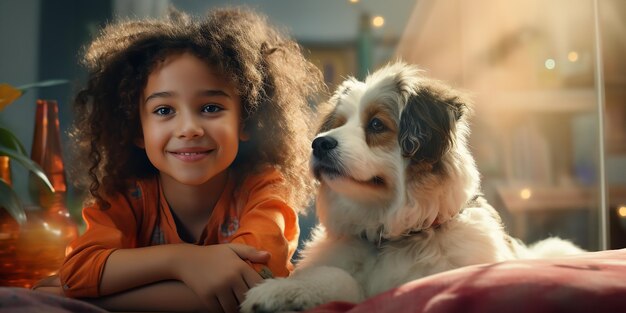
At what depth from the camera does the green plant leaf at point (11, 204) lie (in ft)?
5.51

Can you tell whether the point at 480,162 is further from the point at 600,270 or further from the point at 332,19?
the point at 600,270

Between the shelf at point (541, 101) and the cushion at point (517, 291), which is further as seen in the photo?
the shelf at point (541, 101)

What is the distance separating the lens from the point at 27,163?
1771 millimetres

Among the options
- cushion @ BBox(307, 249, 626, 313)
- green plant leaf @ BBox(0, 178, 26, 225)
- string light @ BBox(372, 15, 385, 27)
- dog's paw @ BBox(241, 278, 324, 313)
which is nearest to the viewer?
cushion @ BBox(307, 249, 626, 313)

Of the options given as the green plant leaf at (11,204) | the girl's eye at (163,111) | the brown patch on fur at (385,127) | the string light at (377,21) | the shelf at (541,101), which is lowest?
the green plant leaf at (11,204)

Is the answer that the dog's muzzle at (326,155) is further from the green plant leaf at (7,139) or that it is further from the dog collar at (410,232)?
the green plant leaf at (7,139)

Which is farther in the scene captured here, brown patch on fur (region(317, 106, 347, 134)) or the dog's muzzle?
brown patch on fur (region(317, 106, 347, 134))

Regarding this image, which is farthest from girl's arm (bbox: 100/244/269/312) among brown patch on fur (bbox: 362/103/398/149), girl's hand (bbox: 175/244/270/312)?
brown patch on fur (bbox: 362/103/398/149)

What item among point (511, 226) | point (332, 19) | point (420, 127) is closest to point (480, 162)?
point (511, 226)

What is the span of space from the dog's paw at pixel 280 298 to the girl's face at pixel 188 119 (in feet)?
1.20

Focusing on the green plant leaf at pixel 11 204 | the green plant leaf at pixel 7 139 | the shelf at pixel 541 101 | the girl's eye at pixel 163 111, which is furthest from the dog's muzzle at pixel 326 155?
the shelf at pixel 541 101

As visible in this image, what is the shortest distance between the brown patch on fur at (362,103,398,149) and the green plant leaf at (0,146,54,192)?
911mm

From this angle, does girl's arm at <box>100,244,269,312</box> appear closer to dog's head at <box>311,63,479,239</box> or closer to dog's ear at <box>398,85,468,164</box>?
dog's head at <box>311,63,479,239</box>

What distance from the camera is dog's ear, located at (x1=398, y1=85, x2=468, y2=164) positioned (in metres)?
1.32
